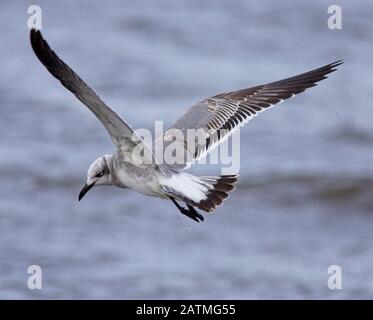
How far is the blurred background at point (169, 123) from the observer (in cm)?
823

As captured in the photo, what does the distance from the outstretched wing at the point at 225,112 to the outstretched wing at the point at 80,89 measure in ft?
2.33

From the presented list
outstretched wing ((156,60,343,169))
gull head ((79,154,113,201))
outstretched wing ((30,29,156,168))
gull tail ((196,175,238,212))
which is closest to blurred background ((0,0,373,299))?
outstretched wing ((156,60,343,169))

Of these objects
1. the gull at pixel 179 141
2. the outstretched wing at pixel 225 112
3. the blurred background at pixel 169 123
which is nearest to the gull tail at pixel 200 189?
the gull at pixel 179 141

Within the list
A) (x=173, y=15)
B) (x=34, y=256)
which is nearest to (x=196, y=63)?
(x=173, y=15)

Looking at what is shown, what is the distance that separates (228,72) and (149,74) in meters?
0.79

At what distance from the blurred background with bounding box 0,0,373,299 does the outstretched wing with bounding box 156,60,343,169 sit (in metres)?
1.62

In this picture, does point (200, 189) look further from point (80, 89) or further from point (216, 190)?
point (80, 89)

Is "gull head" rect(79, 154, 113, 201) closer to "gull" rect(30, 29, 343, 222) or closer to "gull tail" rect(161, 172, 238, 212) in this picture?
"gull" rect(30, 29, 343, 222)

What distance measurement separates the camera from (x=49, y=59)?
548 cm

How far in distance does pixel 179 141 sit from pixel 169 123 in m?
3.98

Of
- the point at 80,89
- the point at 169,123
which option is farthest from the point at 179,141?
the point at 169,123

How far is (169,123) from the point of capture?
10.3 meters

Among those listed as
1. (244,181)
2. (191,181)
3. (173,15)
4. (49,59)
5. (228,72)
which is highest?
(173,15)

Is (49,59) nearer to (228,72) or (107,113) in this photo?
(107,113)
